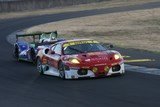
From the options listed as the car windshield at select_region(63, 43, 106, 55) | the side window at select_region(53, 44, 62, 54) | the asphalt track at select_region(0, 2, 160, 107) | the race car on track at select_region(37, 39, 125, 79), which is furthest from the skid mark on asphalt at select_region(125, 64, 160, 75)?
the side window at select_region(53, 44, 62, 54)

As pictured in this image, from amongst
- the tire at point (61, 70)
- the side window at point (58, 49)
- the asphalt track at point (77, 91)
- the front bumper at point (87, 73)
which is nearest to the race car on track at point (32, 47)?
the asphalt track at point (77, 91)

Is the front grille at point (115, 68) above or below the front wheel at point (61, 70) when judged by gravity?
above

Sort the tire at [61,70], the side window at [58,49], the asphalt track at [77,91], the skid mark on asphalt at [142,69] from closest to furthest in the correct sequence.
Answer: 1. the asphalt track at [77,91]
2. the tire at [61,70]
3. the skid mark on asphalt at [142,69]
4. the side window at [58,49]

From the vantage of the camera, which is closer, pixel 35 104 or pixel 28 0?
pixel 35 104

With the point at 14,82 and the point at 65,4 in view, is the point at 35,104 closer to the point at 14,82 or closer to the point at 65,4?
the point at 14,82

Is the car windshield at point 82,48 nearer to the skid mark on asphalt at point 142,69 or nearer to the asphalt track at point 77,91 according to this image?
the asphalt track at point 77,91

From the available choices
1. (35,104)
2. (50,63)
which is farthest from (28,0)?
(35,104)

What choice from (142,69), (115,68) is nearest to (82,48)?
(115,68)

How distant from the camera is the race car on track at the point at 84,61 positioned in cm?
1656

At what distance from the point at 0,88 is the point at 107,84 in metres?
2.79

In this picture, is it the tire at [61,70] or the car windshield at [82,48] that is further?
the car windshield at [82,48]

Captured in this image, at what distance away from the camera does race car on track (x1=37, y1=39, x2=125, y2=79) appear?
16.6 meters

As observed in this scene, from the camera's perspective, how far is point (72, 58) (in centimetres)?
1680

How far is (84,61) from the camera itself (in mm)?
16609
